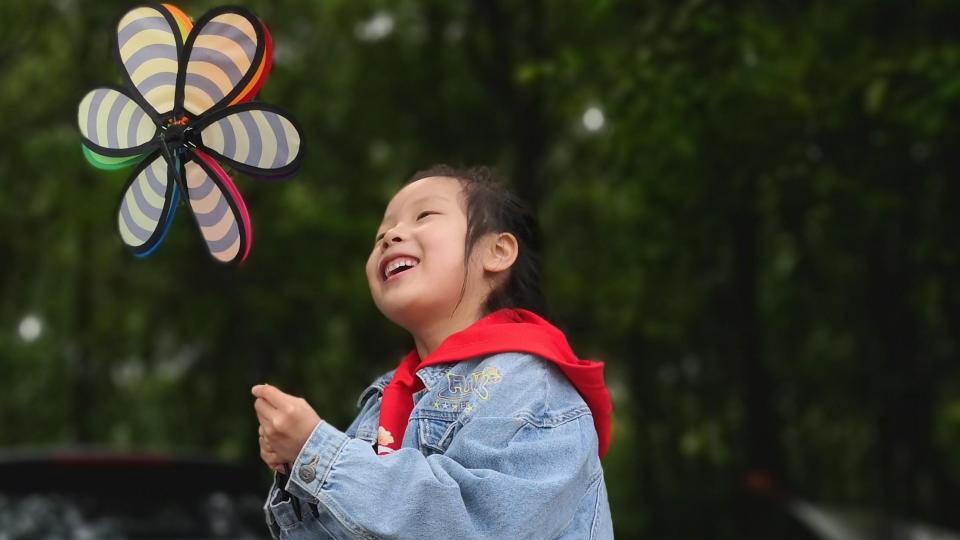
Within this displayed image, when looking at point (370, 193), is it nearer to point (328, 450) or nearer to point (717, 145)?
point (717, 145)

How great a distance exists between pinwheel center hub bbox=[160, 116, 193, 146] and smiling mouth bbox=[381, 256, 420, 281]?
1.42 ft

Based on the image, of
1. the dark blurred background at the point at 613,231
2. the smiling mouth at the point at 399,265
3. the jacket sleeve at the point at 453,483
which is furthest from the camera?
the dark blurred background at the point at 613,231

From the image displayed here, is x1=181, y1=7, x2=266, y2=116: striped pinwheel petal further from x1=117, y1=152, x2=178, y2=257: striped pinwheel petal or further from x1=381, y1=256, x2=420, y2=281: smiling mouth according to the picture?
x1=381, y1=256, x2=420, y2=281: smiling mouth

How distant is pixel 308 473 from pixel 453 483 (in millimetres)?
240

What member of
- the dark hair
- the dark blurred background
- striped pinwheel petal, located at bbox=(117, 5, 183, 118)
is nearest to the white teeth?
the dark hair

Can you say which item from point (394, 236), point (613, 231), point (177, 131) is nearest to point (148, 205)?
point (177, 131)

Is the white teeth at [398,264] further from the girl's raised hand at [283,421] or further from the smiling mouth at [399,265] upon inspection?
the girl's raised hand at [283,421]

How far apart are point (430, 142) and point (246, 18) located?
8.34 metres

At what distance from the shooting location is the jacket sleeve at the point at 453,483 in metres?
1.94

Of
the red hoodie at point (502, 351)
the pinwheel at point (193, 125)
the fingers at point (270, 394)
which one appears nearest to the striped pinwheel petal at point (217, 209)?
the pinwheel at point (193, 125)

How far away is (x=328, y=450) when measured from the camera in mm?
1995

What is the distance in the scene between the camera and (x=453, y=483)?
1956 millimetres

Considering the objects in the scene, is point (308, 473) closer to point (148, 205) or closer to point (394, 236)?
point (394, 236)

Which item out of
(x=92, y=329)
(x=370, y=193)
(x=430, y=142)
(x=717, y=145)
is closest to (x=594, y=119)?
(x=717, y=145)
